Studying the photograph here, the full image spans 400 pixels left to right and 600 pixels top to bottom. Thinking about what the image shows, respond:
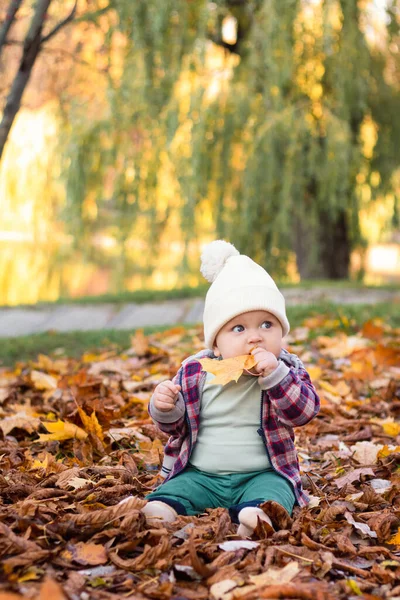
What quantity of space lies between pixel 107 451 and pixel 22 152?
716cm

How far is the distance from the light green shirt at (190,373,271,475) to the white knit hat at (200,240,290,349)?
164mm

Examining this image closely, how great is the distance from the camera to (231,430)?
2.18m

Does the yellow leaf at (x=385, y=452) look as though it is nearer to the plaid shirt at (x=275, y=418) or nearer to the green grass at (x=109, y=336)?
Result: the plaid shirt at (x=275, y=418)

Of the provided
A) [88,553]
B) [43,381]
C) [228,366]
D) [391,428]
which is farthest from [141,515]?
[43,381]

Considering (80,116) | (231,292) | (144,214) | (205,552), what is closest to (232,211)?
(144,214)

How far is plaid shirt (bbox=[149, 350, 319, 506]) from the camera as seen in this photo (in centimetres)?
210

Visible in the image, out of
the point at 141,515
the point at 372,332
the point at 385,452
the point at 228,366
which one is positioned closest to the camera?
the point at 141,515

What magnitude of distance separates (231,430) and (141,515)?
41 centimetres

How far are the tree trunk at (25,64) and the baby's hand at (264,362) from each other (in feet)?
10.4

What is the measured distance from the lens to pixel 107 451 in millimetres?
2650

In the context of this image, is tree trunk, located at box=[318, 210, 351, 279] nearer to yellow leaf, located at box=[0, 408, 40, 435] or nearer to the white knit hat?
yellow leaf, located at box=[0, 408, 40, 435]

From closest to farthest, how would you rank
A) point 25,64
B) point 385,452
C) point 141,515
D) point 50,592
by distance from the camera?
1. point 50,592
2. point 141,515
3. point 385,452
4. point 25,64

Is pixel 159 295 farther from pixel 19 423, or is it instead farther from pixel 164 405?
pixel 164 405

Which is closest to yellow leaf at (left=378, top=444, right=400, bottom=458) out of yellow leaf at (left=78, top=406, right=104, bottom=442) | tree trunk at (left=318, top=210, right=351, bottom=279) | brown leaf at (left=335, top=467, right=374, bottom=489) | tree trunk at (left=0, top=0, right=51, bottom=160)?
brown leaf at (left=335, top=467, right=374, bottom=489)
